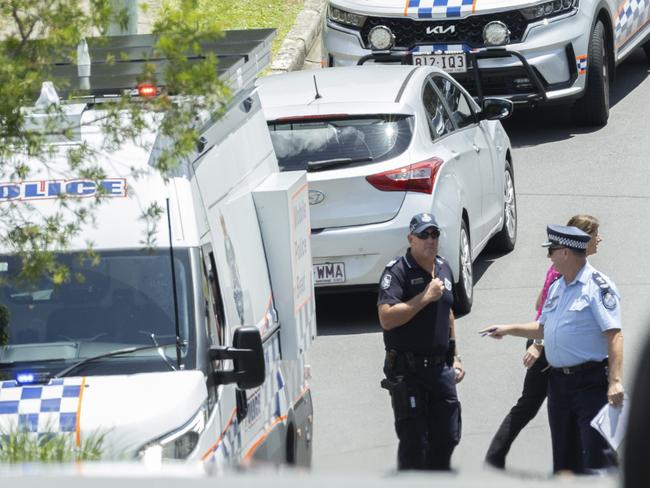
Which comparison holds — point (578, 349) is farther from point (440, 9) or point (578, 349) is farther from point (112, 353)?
point (440, 9)

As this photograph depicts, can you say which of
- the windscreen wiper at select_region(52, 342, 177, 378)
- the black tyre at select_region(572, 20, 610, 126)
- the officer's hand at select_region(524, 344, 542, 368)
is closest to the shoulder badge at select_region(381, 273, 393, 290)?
the officer's hand at select_region(524, 344, 542, 368)

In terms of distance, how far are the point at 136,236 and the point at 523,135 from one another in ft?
33.1

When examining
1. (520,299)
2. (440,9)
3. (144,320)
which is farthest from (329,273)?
(440,9)

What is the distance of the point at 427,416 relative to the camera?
23.5 feet

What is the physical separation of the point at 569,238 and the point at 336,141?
3.11 meters

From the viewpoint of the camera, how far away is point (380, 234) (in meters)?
9.38

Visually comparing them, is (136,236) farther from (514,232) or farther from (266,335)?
(514,232)

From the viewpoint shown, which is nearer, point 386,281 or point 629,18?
point 386,281

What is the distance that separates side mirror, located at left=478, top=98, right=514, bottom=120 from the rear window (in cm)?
142

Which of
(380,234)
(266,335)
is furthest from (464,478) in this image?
(380,234)

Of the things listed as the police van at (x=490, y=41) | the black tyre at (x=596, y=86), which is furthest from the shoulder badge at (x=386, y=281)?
the black tyre at (x=596, y=86)

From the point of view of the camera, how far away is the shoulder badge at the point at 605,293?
21.1 ft

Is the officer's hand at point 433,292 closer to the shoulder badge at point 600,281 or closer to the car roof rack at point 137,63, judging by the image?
the shoulder badge at point 600,281

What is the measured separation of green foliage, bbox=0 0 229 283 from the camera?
175 inches
